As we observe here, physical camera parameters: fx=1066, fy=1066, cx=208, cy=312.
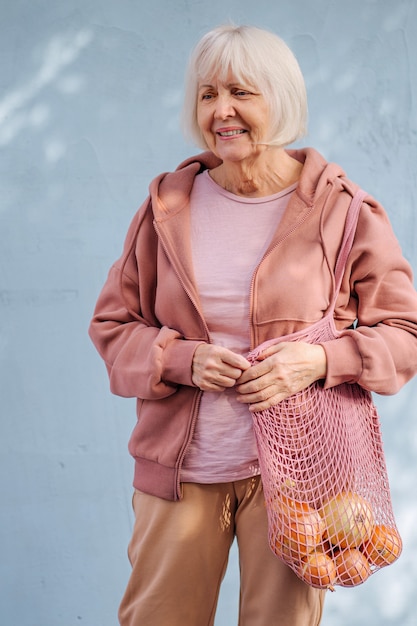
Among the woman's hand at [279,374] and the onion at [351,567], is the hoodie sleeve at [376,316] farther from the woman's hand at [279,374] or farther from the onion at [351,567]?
the onion at [351,567]

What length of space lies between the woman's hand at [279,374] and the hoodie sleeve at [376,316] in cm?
3

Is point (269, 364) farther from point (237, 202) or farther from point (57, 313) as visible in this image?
point (57, 313)

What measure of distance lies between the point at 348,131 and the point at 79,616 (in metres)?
1.69

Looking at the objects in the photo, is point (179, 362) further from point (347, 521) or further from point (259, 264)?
point (347, 521)

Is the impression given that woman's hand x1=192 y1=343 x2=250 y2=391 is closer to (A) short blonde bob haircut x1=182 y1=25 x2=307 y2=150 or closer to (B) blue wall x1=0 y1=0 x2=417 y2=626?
(A) short blonde bob haircut x1=182 y1=25 x2=307 y2=150

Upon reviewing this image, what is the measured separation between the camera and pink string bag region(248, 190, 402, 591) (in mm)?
1973

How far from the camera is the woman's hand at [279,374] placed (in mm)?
2018

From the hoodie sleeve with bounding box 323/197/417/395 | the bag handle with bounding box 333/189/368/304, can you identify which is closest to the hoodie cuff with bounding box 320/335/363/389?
the hoodie sleeve with bounding box 323/197/417/395

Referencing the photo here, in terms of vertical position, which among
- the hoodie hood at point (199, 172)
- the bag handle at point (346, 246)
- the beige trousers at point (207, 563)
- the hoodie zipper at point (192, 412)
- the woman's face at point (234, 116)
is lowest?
the beige trousers at point (207, 563)

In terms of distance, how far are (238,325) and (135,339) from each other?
0.23 m

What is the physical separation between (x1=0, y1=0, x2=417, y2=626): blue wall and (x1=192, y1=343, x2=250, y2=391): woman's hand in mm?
1187

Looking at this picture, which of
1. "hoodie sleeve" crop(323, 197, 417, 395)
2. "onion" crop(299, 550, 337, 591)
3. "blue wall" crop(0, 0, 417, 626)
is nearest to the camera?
"onion" crop(299, 550, 337, 591)

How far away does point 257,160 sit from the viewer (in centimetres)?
216

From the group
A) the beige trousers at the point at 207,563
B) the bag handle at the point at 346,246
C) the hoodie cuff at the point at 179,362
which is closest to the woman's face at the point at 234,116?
the bag handle at the point at 346,246
